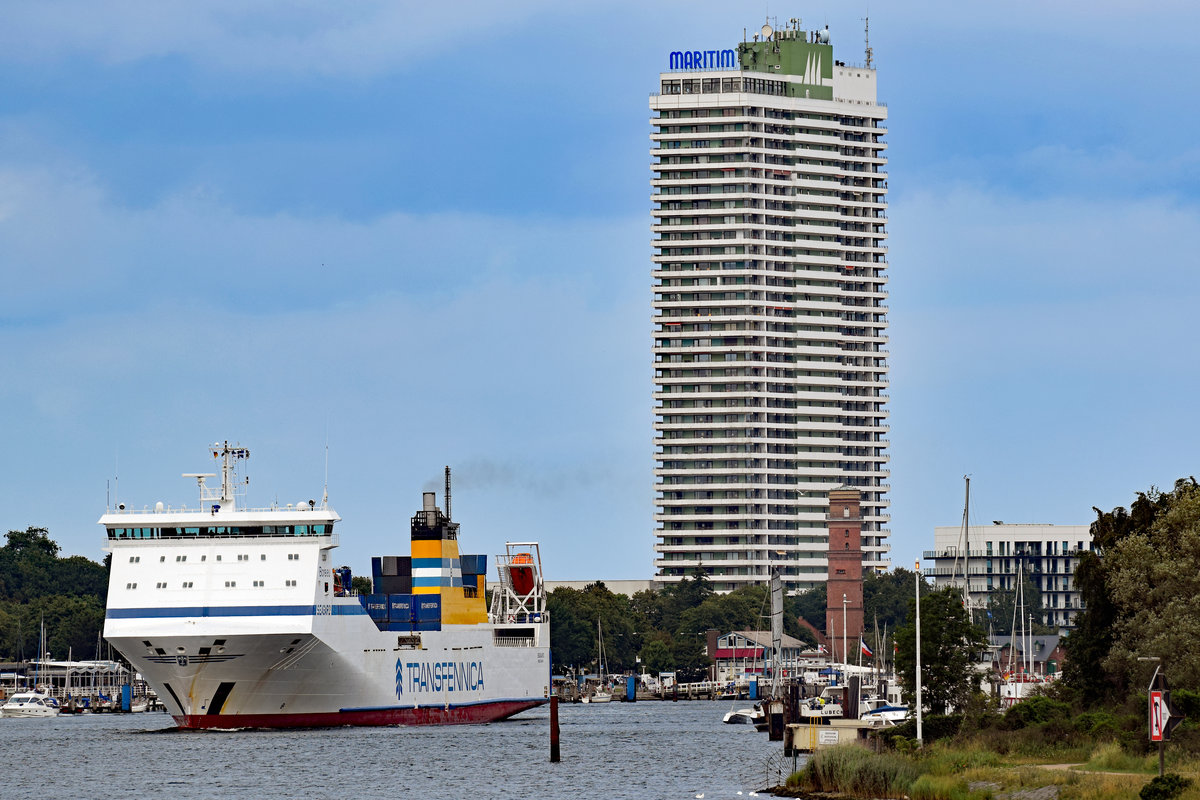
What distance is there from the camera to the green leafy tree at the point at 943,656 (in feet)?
272

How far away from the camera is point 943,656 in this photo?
273ft

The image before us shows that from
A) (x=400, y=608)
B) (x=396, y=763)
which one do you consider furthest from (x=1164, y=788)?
(x=400, y=608)

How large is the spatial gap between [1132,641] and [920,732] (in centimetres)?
1498

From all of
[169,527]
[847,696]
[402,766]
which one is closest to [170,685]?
[169,527]

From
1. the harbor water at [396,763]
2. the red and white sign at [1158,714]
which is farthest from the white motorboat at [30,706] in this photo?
the red and white sign at [1158,714]

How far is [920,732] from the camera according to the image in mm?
73250

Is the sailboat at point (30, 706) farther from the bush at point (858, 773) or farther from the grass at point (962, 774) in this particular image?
the bush at point (858, 773)

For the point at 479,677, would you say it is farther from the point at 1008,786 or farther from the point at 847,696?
the point at 1008,786

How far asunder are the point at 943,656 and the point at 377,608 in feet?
147

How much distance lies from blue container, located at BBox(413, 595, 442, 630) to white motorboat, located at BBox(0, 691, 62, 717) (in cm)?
7156

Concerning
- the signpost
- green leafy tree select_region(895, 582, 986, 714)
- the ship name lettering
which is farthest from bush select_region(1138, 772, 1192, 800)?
the ship name lettering

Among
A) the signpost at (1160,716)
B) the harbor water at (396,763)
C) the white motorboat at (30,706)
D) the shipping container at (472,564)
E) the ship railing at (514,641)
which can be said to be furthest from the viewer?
the white motorboat at (30,706)

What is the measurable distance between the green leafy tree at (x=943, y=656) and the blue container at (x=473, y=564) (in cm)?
4881

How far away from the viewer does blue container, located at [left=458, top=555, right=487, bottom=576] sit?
127 m
